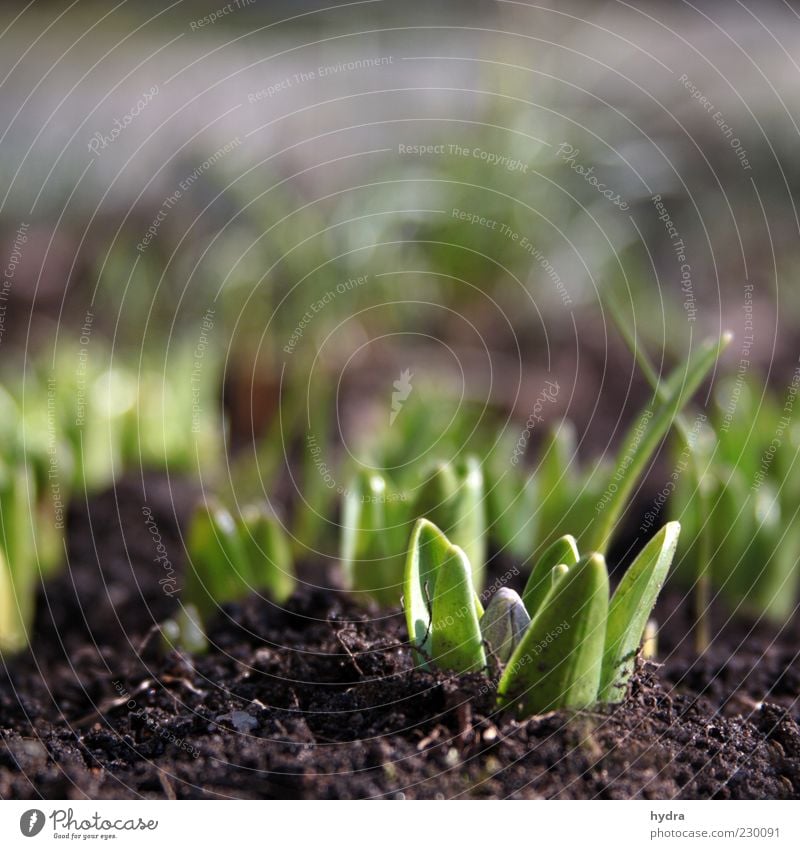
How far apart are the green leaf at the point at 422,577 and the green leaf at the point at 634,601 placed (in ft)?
0.61

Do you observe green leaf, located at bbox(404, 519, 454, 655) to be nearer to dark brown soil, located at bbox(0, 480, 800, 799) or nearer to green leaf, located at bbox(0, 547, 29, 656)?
dark brown soil, located at bbox(0, 480, 800, 799)

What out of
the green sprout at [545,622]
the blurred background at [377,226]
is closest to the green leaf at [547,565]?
the green sprout at [545,622]

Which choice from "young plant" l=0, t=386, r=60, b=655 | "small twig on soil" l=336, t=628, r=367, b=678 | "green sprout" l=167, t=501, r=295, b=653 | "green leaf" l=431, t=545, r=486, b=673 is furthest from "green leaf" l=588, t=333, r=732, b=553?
"young plant" l=0, t=386, r=60, b=655

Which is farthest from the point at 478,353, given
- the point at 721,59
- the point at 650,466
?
the point at 721,59

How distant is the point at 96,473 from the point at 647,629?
1.23 metres

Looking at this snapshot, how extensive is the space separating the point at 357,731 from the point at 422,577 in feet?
0.56

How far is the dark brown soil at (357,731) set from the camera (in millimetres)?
884

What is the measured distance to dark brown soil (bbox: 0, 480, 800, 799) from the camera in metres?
0.88

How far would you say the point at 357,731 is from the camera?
93 cm

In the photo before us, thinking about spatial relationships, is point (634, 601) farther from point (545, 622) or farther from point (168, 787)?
point (168, 787)

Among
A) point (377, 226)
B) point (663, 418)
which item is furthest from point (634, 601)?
point (377, 226)

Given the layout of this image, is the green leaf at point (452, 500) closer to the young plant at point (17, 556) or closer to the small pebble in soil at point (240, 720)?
the small pebble in soil at point (240, 720)

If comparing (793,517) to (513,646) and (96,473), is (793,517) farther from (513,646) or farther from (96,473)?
(96,473)

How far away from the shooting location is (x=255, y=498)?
1885 mm
